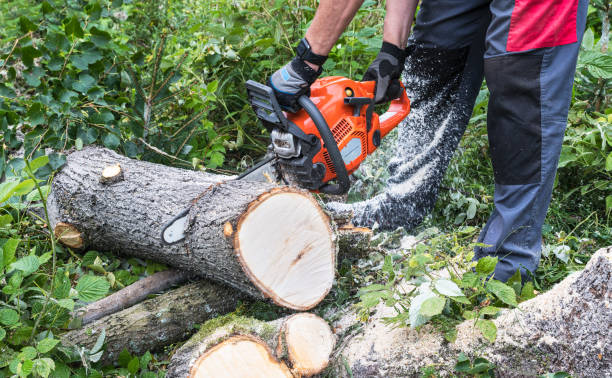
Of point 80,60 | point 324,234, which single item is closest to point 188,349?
point 324,234

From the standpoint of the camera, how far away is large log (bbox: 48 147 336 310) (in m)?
1.99

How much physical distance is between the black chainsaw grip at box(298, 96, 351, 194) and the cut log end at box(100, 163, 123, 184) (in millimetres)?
967

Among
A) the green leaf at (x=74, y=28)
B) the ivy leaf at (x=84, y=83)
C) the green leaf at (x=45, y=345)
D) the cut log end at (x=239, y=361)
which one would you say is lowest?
the cut log end at (x=239, y=361)

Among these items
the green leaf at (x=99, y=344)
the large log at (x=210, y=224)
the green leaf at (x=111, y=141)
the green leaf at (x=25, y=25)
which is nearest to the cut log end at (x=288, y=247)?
the large log at (x=210, y=224)

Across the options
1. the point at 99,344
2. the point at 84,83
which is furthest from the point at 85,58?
the point at 99,344

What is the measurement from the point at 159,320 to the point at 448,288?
1.25m

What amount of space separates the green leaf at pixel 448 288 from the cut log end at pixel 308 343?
0.50 metres

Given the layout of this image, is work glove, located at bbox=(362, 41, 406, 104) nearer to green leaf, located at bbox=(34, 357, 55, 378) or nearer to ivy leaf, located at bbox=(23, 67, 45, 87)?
ivy leaf, located at bbox=(23, 67, 45, 87)

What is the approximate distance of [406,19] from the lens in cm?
262

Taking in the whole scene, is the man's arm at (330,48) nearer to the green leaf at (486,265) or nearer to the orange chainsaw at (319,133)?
the orange chainsaw at (319,133)

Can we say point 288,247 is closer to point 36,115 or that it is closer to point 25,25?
point 36,115

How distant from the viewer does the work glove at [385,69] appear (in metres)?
2.65

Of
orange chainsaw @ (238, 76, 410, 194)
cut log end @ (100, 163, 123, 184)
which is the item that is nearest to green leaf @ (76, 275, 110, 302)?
cut log end @ (100, 163, 123, 184)

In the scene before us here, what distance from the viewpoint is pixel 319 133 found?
2.52m
